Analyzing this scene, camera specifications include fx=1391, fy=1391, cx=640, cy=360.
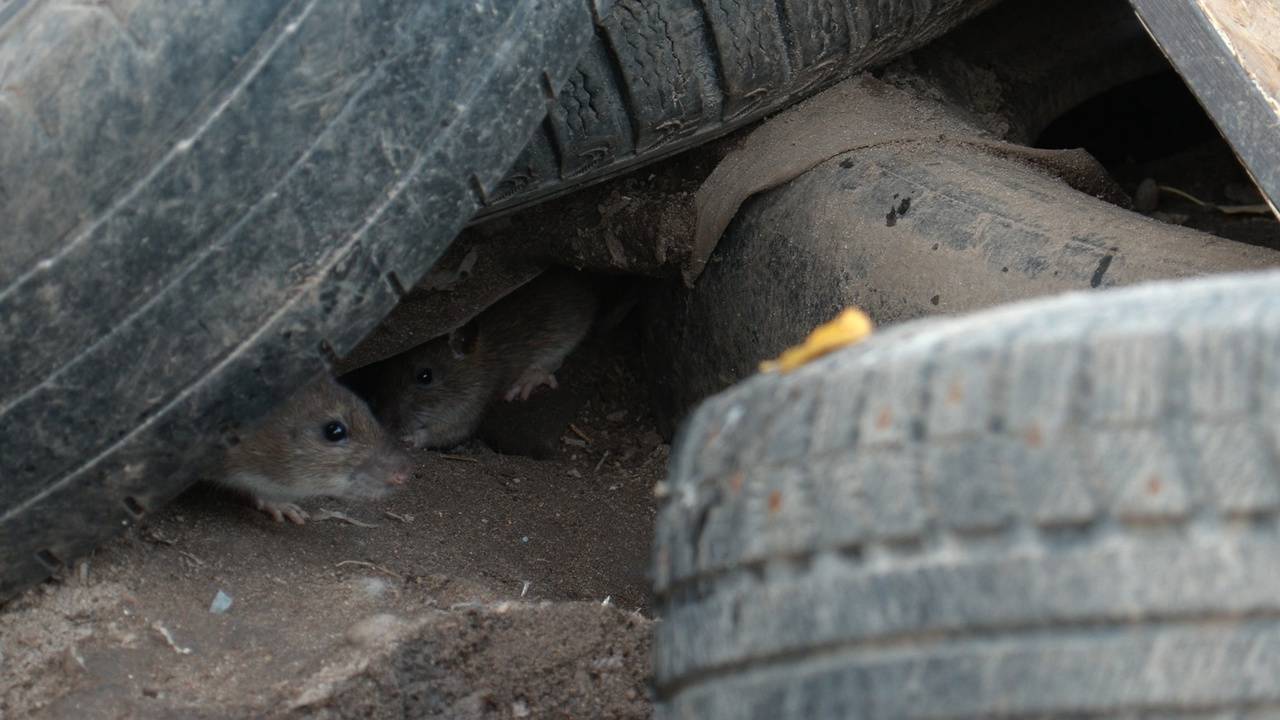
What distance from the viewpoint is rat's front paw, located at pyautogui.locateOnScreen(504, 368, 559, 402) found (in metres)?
5.51

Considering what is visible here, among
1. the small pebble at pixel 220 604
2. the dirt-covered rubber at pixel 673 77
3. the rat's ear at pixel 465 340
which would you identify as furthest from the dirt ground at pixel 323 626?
the rat's ear at pixel 465 340

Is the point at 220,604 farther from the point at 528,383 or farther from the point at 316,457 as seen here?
the point at 528,383

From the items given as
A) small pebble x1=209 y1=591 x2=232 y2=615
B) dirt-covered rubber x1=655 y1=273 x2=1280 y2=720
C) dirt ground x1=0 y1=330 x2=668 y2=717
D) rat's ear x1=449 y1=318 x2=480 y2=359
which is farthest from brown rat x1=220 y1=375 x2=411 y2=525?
dirt-covered rubber x1=655 y1=273 x2=1280 y2=720

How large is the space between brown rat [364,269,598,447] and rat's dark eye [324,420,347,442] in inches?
39.4

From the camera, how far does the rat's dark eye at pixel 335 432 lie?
13.8 ft

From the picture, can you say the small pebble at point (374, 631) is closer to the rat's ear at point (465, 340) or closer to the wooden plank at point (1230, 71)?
the wooden plank at point (1230, 71)

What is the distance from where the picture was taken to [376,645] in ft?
8.98

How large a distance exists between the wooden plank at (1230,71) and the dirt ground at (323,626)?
4.87 ft

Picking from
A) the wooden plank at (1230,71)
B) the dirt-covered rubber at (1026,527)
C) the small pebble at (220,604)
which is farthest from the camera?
the small pebble at (220,604)

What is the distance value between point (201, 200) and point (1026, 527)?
1.51 m

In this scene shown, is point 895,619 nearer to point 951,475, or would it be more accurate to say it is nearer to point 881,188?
point 951,475

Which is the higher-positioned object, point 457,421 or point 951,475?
point 951,475

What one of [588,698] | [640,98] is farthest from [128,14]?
[588,698]

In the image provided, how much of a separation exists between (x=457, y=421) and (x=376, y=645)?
274 centimetres
